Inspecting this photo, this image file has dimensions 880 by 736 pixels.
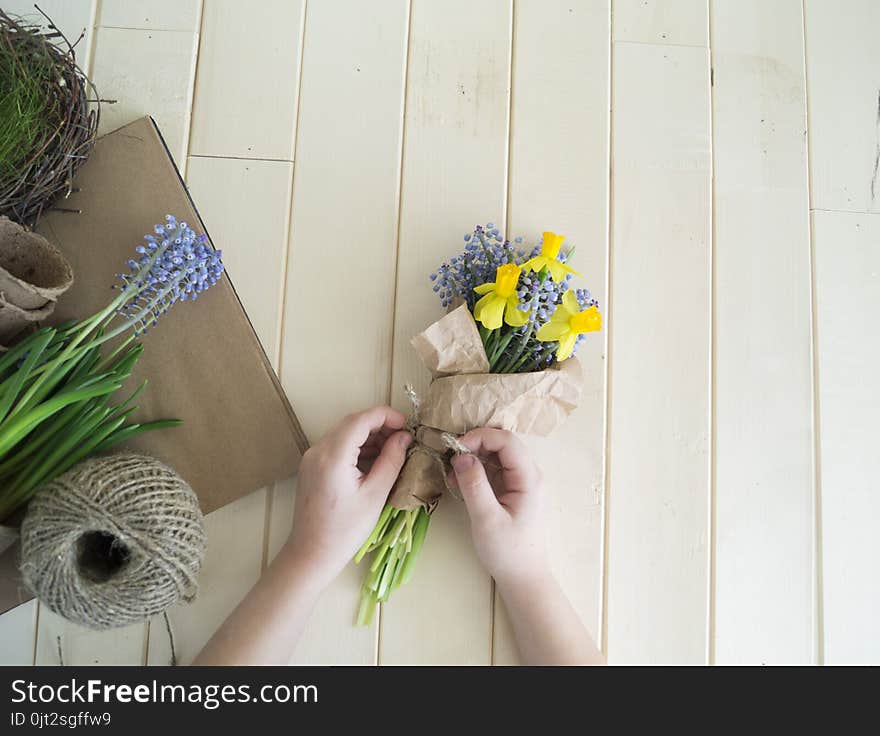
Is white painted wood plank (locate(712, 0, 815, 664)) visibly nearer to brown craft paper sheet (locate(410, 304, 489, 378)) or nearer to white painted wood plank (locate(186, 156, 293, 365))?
Result: brown craft paper sheet (locate(410, 304, 489, 378))

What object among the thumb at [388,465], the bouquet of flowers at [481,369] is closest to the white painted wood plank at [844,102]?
the bouquet of flowers at [481,369]

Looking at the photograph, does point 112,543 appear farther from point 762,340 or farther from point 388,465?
point 762,340

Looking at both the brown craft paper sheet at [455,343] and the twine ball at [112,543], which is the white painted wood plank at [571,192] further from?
the twine ball at [112,543]

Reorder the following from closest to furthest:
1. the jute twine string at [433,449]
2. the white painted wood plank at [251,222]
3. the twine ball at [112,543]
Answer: the twine ball at [112,543] < the jute twine string at [433,449] < the white painted wood plank at [251,222]

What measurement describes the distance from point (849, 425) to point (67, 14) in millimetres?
1252

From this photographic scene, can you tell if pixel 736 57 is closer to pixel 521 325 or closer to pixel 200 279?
pixel 521 325

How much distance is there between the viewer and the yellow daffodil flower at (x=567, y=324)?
0.73m

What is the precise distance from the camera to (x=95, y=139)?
0.90 meters

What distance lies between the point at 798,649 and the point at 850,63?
0.85 meters

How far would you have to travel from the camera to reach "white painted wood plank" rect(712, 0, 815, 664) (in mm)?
877

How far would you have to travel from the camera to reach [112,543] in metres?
0.72

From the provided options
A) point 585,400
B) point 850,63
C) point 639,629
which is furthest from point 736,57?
point 639,629

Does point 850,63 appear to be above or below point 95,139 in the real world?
above
